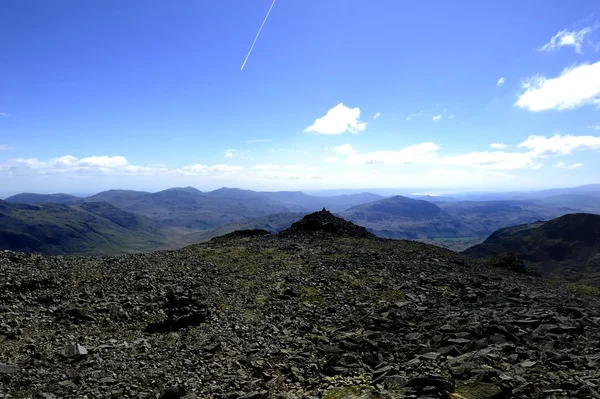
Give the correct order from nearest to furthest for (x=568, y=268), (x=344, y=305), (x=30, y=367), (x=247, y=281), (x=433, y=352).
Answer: (x=30, y=367) < (x=433, y=352) < (x=344, y=305) < (x=247, y=281) < (x=568, y=268)

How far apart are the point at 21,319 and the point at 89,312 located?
3.01 meters

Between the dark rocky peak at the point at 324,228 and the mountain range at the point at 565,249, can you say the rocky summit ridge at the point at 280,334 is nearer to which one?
the dark rocky peak at the point at 324,228

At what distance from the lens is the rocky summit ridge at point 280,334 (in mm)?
12570

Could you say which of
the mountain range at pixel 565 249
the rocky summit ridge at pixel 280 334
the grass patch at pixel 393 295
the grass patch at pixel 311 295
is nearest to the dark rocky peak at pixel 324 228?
the rocky summit ridge at pixel 280 334

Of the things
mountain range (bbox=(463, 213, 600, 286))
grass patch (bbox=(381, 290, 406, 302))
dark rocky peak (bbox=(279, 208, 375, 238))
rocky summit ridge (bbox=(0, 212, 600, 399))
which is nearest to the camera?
rocky summit ridge (bbox=(0, 212, 600, 399))

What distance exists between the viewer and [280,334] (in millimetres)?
18219

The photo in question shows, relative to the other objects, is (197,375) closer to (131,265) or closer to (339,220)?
(131,265)

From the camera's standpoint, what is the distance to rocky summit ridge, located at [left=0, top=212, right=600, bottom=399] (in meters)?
12.6

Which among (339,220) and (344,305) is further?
(339,220)

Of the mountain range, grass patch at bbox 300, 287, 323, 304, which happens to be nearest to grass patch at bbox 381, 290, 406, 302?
grass patch at bbox 300, 287, 323, 304

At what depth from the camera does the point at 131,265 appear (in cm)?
3002

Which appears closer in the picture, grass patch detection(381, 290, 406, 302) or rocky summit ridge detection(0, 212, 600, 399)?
rocky summit ridge detection(0, 212, 600, 399)

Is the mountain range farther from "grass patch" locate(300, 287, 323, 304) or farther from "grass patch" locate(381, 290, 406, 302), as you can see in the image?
"grass patch" locate(300, 287, 323, 304)

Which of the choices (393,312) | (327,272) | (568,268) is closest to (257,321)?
(393,312)
